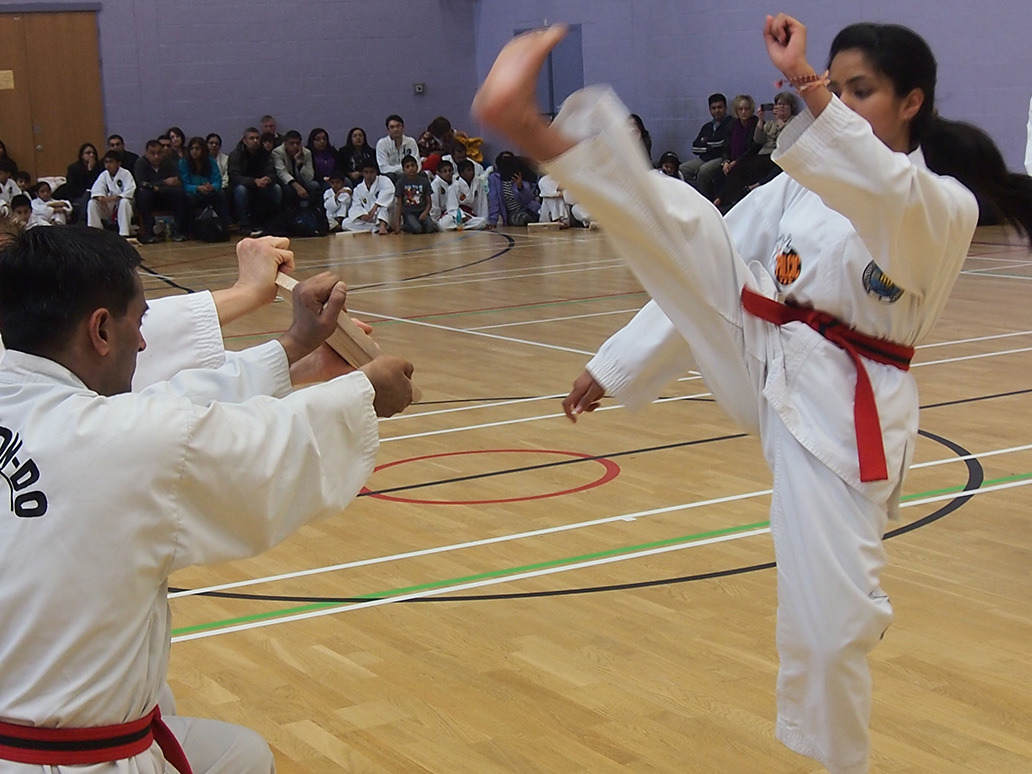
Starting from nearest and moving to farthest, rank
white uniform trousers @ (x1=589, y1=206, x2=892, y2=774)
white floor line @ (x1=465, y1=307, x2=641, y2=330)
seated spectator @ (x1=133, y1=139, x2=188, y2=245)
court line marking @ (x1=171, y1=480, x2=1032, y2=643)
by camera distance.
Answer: white uniform trousers @ (x1=589, y1=206, x2=892, y2=774) < court line marking @ (x1=171, y1=480, x2=1032, y2=643) < white floor line @ (x1=465, y1=307, x2=641, y2=330) < seated spectator @ (x1=133, y1=139, x2=188, y2=245)

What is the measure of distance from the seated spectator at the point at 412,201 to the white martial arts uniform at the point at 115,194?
3.00 meters

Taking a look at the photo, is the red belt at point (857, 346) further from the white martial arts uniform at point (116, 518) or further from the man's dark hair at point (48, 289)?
the man's dark hair at point (48, 289)

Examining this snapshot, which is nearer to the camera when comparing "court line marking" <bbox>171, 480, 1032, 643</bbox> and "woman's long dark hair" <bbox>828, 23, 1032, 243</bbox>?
"woman's long dark hair" <bbox>828, 23, 1032, 243</bbox>

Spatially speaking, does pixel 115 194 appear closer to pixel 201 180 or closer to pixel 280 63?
pixel 201 180

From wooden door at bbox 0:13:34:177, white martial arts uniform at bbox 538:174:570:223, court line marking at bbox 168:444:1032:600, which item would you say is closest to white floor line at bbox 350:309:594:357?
court line marking at bbox 168:444:1032:600

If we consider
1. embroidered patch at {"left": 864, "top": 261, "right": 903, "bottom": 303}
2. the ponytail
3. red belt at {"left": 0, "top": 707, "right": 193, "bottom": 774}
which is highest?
the ponytail

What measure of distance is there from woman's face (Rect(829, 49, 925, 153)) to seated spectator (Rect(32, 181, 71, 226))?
13459mm

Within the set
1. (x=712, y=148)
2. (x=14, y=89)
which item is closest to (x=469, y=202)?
(x=712, y=148)

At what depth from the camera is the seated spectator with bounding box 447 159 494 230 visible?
641 inches

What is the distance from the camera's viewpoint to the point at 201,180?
15680 mm

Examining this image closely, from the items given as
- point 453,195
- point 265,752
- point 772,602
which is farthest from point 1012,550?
point 453,195

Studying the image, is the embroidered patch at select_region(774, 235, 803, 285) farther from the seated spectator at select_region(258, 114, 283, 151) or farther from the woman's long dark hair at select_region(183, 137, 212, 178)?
the seated spectator at select_region(258, 114, 283, 151)

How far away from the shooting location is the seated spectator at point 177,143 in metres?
15.7

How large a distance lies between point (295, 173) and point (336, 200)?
0.58m
